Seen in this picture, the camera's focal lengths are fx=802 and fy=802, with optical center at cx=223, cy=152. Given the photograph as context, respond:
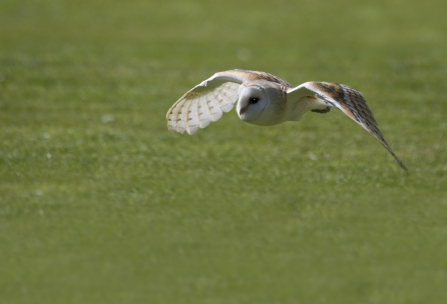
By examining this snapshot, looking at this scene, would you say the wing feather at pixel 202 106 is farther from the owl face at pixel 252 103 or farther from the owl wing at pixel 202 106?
the owl face at pixel 252 103

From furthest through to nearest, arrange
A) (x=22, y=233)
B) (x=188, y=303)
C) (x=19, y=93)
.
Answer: (x=19, y=93)
(x=22, y=233)
(x=188, y=303)

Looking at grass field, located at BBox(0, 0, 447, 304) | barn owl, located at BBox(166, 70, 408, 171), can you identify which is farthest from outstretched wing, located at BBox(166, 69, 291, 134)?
grass field, located at BBox(0, 0, 447, 304)

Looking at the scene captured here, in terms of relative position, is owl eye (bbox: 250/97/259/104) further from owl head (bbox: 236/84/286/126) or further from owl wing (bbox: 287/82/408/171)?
owl wing (bbox: 287/82/408/171)

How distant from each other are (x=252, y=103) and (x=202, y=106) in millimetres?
1308

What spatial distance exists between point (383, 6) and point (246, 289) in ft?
43.7

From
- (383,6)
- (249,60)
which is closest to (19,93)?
(249,60)

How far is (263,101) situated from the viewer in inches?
280

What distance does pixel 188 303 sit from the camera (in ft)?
22.1

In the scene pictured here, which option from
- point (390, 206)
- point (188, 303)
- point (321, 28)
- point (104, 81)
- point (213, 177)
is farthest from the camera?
point (321, 28)

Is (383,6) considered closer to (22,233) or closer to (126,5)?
(126,5)

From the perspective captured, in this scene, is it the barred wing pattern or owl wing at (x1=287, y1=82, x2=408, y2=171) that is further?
the barred wing pattern

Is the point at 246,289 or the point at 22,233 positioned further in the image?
the point at 22,233

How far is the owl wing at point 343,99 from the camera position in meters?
6.55

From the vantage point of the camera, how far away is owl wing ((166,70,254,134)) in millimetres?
8242
